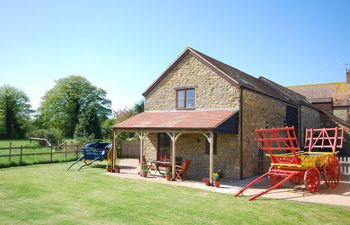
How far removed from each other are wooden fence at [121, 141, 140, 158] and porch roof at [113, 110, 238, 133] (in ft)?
27.4

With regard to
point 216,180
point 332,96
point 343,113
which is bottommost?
point 216,180

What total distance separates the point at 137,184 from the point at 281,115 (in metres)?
12.0

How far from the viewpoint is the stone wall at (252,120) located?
1602 cm

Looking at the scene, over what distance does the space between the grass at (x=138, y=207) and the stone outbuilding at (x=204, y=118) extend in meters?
3.70

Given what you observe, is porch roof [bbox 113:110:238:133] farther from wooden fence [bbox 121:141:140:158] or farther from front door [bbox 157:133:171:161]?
wooden fence [bbox 121:141:140:158]

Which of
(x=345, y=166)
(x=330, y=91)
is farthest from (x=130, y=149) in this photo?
(x=330, y=91)

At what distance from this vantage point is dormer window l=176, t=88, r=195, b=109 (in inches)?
704

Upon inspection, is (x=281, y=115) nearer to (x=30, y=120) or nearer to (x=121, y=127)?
(x=121, y=127)

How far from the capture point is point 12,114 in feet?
181

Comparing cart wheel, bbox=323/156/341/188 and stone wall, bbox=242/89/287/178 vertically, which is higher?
stone wall, bbox=242/89/287/178

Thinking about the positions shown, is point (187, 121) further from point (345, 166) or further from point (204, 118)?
point (345, 166)

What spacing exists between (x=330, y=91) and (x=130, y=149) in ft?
75.9

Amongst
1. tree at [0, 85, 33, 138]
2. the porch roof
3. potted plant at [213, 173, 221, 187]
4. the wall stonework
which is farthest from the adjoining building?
tree at [0, 85, 33, 138]

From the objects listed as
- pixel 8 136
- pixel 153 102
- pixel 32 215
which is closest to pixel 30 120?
pixel 8 136
